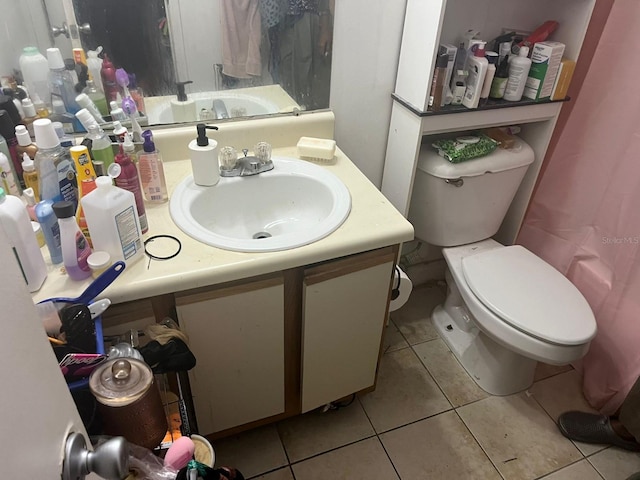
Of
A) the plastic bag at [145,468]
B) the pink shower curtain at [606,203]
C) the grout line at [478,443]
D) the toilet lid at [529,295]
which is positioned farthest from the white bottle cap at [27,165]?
the pink shower curtain at [606,203]

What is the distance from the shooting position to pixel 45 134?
→ 891 millimetres

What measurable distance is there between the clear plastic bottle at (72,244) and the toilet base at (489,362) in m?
1.31

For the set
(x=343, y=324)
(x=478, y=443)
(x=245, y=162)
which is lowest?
(x=478, y=443)

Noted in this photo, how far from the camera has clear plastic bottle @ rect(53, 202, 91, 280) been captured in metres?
0.80

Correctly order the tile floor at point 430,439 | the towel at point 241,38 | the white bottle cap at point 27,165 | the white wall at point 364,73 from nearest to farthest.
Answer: the white bottle cap at point 27,165 < the towel at point 241,38 < the white wall at point 364,73 < the tile floor at point 430,439

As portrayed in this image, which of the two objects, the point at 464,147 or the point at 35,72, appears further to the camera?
the point at 464,147

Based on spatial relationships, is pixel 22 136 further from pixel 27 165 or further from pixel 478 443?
pixel 478 443

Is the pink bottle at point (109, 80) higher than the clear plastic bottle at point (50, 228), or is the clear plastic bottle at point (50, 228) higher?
the pink bottle at point (109, 80)

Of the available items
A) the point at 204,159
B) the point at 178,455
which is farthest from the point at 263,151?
the point at 178,455

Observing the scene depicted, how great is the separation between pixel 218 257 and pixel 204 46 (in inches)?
23.0

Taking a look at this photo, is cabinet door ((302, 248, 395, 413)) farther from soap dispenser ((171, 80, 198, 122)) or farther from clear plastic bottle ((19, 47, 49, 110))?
clear plastic bottle ((19, 47, 49, 110))

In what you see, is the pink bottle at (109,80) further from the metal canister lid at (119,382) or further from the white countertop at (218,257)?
the metal canister lid at (119,382)

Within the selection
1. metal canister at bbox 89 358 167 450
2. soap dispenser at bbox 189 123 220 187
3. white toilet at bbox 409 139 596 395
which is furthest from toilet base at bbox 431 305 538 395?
metal canister at bbox 89 358 167 450

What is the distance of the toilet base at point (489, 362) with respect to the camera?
1.58 m
